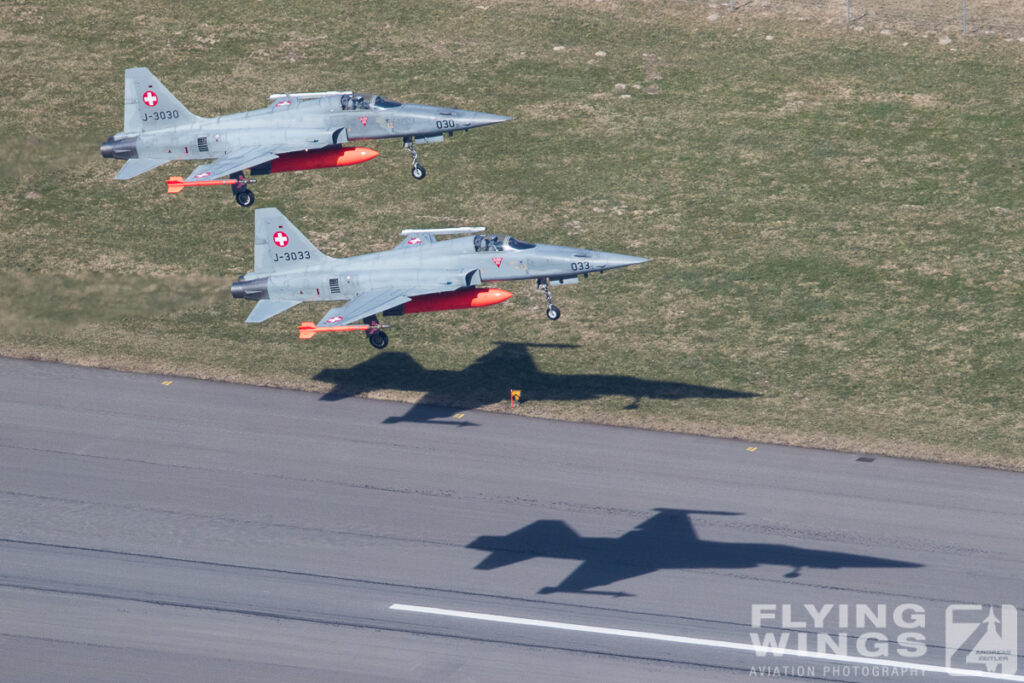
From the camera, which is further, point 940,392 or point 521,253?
point 940,392

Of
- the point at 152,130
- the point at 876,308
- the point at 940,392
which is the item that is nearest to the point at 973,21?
the point at 876,308

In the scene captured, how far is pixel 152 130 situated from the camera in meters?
54.5

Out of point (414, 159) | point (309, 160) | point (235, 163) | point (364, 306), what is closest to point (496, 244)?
point (364, 306)

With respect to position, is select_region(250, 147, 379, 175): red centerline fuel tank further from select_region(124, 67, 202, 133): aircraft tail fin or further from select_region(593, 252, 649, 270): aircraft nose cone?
select_region(593, 252, 649, 270): aircraft nose cone

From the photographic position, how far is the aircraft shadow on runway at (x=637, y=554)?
4144 cm

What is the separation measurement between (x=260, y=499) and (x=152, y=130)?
1793 cm

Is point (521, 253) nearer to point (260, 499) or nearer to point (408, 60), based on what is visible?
point (260, 499)

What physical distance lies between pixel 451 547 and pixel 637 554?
5.83 m

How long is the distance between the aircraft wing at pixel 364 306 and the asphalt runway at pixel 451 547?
4.37m

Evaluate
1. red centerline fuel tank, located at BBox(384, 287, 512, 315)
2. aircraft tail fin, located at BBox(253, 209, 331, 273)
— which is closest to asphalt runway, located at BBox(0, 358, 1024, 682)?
red centerline fuel tank, located at BBox(384, 287, 512, 315)

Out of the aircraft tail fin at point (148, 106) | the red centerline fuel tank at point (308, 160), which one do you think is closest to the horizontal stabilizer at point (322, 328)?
the red centerline fuel tank at point (308, 160)

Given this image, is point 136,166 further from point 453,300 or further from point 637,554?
point 637,554

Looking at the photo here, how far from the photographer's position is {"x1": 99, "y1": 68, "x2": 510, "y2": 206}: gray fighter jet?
5381 centimetres

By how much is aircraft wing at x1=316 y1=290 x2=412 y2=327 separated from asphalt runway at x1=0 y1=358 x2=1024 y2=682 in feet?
14.3
